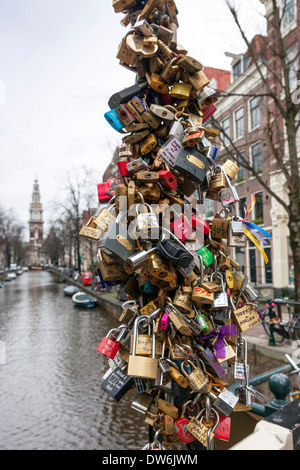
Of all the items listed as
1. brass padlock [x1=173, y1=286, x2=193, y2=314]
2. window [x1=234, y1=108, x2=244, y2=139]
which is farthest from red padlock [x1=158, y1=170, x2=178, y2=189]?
window [x1=234, y1=108, x2=244, y2=139]

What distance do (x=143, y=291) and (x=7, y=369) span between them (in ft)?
24.7

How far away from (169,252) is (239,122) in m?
22.7

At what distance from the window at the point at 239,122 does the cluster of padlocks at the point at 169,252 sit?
2131cm

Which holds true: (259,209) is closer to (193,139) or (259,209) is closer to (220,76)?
(220,76)

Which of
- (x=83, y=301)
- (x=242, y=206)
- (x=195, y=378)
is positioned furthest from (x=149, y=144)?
(x=242, y=206)

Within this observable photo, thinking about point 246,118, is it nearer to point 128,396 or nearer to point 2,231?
point 128,396

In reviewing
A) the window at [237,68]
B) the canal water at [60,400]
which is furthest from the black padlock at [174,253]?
the window at [237,68]

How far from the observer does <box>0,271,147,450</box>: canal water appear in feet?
15.0

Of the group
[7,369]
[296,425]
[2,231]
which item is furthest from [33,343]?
[2,231]

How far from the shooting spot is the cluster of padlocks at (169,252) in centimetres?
155

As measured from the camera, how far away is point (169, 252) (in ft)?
5.02

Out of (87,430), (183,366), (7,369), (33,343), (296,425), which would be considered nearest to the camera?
(183,366)

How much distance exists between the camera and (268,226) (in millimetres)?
18969

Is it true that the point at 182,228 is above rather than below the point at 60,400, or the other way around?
above
